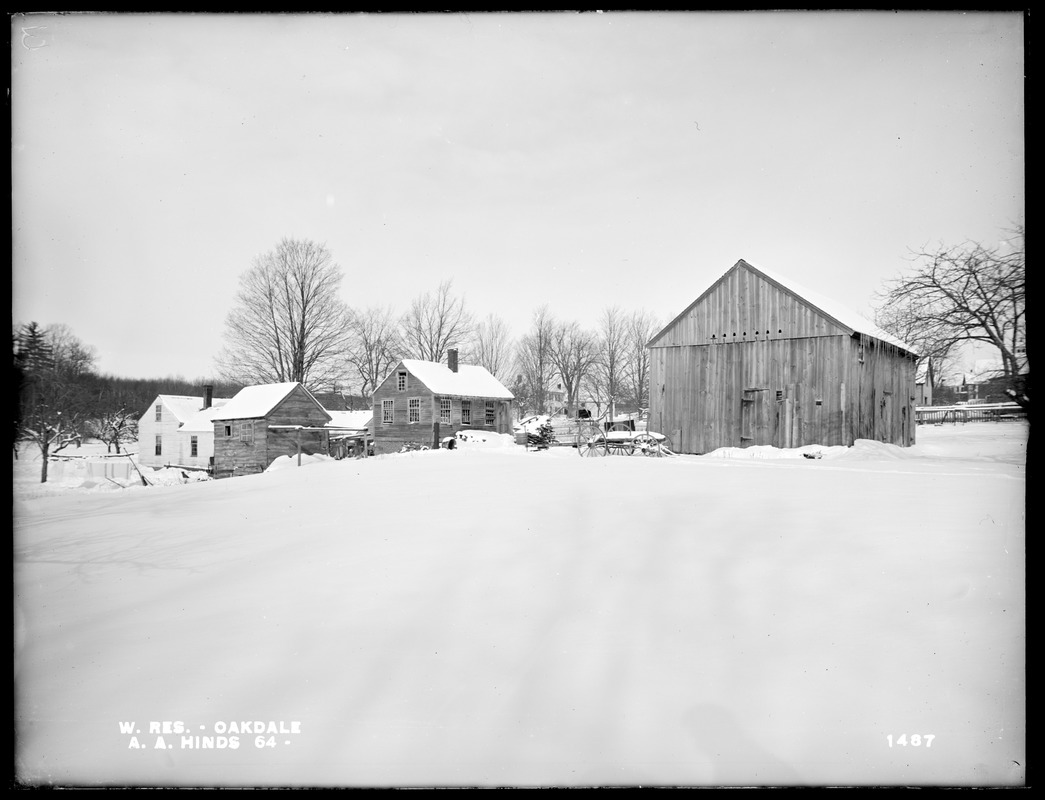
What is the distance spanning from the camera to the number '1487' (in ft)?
7.18

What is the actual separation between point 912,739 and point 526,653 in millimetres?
1890

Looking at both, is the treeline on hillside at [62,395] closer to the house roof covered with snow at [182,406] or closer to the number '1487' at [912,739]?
the house roof covered with snow at [182,406]

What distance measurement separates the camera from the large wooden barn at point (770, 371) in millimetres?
13805

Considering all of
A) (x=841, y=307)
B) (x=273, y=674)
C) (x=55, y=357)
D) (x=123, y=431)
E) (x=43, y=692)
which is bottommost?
(x=43, y=692)

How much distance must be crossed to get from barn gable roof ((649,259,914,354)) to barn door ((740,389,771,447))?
2.93 metres

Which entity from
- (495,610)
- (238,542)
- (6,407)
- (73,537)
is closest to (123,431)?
(73,537)

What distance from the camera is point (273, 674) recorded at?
2.32 meters

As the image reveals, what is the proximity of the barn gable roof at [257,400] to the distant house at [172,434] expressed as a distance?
0.39m

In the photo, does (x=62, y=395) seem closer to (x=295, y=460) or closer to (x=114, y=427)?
(x=114, y=427)

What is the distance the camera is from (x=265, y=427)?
1298 centimetres

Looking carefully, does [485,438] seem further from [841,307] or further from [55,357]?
[55,357]

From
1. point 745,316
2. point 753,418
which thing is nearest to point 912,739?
point 753,418

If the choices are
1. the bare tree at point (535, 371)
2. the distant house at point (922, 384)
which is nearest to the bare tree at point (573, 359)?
the bare tree at point (535, 371)

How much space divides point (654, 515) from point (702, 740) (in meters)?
2.48
